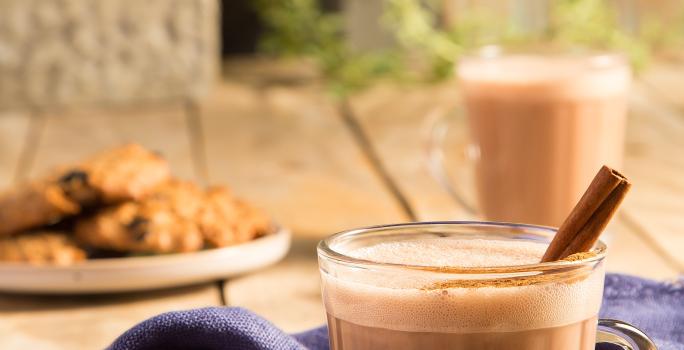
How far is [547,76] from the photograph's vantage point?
1.43 meters

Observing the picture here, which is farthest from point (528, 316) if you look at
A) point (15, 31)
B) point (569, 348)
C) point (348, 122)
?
point (15, 31)

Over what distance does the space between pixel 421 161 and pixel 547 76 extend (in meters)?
0.68

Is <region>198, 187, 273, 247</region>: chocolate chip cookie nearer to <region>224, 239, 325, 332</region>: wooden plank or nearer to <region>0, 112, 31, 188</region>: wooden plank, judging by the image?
<region>224, 239, 325, 332</region>: wooden plank

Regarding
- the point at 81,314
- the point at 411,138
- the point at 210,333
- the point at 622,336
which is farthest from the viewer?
the point at 411,138

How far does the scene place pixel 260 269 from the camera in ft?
4.49

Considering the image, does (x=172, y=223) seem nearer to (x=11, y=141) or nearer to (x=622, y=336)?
(x=622, y=336)

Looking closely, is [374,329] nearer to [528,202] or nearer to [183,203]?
[183,203]

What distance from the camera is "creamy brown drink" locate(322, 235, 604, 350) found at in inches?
26.7

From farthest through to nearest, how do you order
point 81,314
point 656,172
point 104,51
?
point 104,51, point 656,172, point 81,314

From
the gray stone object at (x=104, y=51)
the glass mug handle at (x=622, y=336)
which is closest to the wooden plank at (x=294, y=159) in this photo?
the gray stone object at (x=104, y=51)

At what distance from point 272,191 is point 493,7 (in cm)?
158

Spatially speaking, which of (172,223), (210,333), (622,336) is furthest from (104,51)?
(622,336)

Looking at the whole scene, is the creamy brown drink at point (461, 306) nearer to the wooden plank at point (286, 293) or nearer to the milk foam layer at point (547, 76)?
the wooden plank at point (286, 293)

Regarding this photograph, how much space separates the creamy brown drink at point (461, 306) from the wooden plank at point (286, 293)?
1.45 ft
